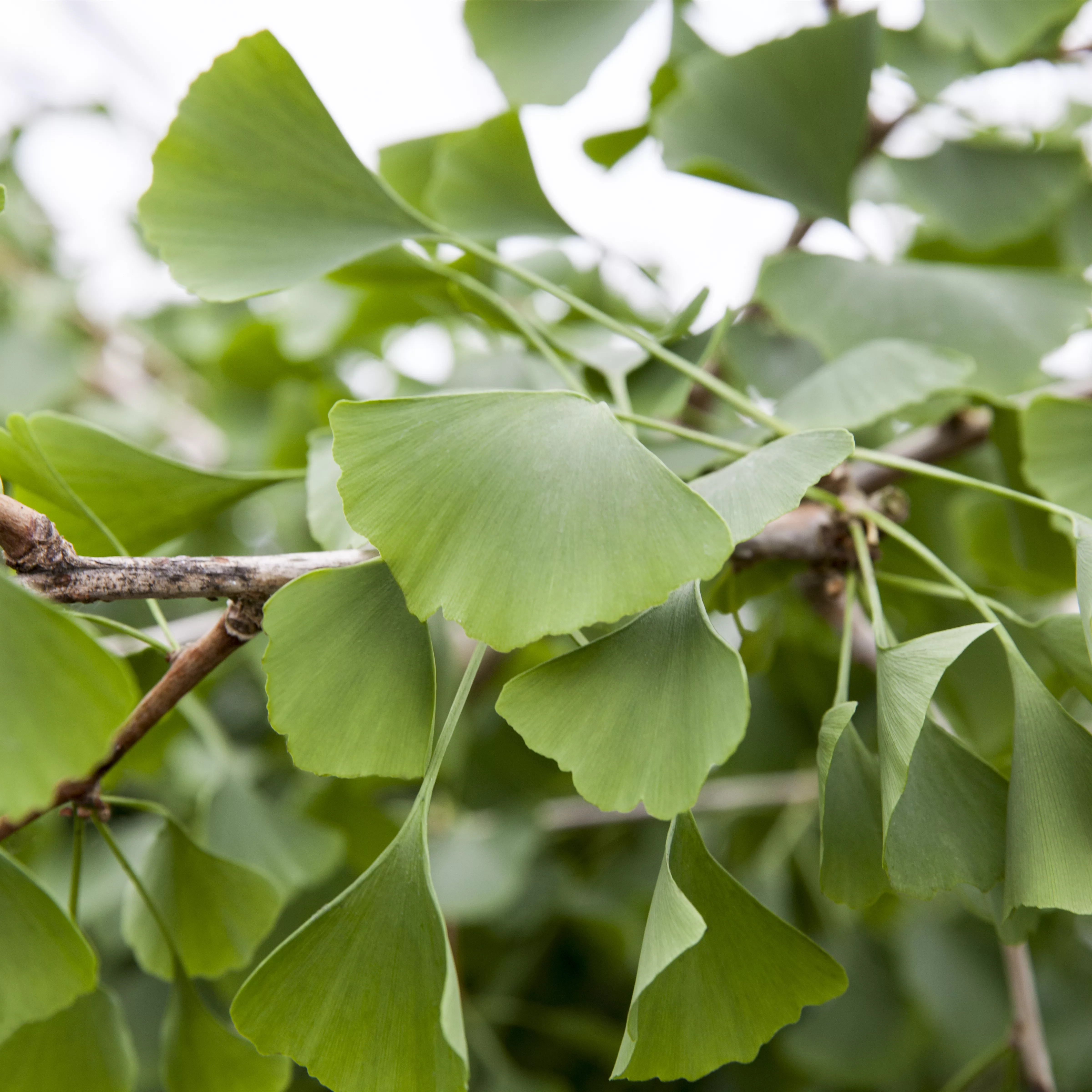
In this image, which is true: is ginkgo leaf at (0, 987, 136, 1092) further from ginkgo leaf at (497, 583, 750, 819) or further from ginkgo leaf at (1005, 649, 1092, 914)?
ginkgo leaf at (1005, 649, 1092, 914)

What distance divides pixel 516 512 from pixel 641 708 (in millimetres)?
71

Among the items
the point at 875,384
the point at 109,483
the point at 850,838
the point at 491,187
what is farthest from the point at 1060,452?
the point at 109,483

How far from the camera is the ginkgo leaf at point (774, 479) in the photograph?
25cm

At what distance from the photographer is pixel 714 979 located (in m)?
0.27

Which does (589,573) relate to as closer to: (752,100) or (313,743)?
(313,743)

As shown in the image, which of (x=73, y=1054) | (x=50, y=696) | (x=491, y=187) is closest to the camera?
(x=50, y=696)

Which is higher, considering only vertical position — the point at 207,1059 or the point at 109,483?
the point at 109,483

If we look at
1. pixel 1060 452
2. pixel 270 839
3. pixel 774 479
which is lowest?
pixel 270 839

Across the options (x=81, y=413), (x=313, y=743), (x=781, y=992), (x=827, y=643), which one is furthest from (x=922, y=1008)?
(x=81, y=413)

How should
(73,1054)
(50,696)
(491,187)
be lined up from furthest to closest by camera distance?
(491,187), (73,1054), (50,696)

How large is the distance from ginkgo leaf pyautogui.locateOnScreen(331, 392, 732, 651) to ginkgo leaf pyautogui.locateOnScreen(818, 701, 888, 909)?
0.10m

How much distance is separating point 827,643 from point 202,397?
86 cm

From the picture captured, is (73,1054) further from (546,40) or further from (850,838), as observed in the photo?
(546,40)

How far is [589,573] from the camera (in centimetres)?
24
